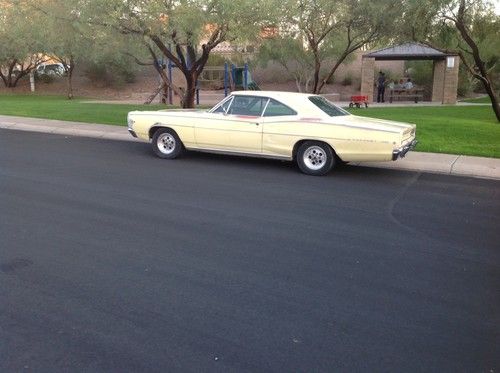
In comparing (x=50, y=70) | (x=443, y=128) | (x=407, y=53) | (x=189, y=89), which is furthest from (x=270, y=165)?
(x=50, y=70)

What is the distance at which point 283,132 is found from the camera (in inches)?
409

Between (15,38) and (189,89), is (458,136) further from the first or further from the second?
(15,38)

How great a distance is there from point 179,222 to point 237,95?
483 cm

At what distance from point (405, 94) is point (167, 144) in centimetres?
2377

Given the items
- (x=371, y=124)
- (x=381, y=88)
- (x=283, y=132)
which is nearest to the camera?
(x=371, y=124)

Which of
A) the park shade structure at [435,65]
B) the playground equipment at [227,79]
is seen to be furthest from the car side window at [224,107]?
the park shade structure at [435,65]

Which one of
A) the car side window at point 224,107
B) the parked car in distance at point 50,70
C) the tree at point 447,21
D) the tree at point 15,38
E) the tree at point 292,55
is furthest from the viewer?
the parked car in distance at point 50,70

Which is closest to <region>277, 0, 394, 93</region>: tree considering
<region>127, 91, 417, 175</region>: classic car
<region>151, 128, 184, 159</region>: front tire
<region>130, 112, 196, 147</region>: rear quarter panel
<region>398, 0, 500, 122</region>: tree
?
<region>398, 0, 500, 122</region>: tree

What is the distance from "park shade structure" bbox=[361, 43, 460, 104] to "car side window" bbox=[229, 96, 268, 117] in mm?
21653

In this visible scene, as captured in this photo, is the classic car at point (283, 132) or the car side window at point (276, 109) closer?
the classic car at point (283, 132)

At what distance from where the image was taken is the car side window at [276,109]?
10.5 metres

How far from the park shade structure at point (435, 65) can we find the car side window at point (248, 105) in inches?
852

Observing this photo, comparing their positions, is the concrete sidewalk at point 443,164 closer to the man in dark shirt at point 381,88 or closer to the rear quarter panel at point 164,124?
the rear quarter panel at point 164,124

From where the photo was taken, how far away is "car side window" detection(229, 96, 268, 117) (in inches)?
421
